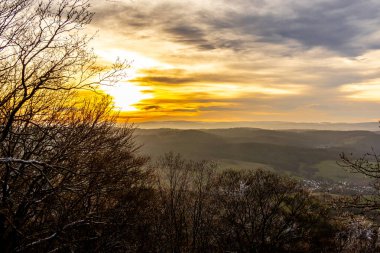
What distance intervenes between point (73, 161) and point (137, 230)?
59.0ft

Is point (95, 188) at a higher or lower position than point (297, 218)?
higher

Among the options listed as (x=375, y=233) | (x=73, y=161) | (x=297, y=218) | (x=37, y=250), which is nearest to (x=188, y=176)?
(x=297, y=218)

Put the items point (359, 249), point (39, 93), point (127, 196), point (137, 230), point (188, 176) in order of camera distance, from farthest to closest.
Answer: point (188, 176), point (359, 249), point (137, 230), point (127, 196), point (39, 93)

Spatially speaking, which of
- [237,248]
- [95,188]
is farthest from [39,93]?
[237,248]

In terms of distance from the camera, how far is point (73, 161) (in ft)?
44.9

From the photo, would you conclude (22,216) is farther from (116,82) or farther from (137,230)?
(137,230)

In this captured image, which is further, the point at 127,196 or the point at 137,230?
the point at 137,230

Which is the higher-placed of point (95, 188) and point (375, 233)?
point (95, 188)

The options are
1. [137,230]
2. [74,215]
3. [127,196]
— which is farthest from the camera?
[137,230]

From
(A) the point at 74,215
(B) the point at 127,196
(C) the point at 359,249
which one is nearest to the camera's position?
(A) the point at 74,215

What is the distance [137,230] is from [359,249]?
2536 centimetres

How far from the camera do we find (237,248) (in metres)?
38.7

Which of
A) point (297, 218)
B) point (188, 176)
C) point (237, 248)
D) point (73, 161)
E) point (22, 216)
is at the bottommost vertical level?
point (237, 248)

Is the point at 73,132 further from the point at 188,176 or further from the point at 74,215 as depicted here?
the point at 188,176
